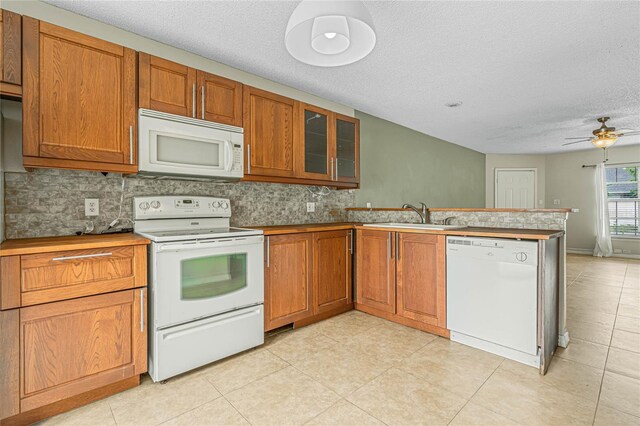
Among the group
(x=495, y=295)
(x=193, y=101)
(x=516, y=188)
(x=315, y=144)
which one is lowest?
(x=495, y=295)

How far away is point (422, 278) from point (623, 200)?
22.7 feet

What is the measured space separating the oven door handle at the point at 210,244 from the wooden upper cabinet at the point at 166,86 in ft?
3.16

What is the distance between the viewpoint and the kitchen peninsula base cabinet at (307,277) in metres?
2.55

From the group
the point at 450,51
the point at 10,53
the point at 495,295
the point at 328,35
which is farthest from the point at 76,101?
the point at 495,295

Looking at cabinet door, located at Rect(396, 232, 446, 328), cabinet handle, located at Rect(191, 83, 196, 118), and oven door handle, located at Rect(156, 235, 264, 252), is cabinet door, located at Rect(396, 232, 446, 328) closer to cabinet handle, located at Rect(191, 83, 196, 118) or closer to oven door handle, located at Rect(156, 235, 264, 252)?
oven door handle, located at Rect(156, 235, 264, 252)

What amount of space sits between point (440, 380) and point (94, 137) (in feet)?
8.60

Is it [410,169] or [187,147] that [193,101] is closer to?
[187,147]

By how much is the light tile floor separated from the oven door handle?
82 centimetres

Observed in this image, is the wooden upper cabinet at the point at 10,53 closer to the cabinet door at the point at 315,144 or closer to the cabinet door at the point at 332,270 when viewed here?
the cabinet door at the point at 315,144

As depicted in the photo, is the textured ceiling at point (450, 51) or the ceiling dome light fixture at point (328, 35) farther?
the textured ceiling at point (450, 51)

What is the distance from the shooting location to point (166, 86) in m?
2.21

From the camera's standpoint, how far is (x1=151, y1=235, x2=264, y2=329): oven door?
6.24 ft

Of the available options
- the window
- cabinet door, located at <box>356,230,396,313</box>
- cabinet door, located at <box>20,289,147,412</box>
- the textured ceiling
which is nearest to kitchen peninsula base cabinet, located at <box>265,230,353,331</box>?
cabinet door, located at <box>356,230,396,313</box>

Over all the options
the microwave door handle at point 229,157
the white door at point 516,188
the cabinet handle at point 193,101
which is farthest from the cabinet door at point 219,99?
the white door at point 516,188
